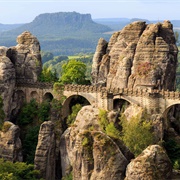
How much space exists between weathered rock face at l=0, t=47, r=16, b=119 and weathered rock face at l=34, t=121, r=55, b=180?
965 centimetres

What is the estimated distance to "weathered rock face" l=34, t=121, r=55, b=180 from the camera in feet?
148

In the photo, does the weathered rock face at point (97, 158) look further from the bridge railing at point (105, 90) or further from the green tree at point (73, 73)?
the green tree at point (73, 73)

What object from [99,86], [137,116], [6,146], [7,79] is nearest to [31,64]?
[7,79]

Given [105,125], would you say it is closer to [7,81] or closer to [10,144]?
[10,144]

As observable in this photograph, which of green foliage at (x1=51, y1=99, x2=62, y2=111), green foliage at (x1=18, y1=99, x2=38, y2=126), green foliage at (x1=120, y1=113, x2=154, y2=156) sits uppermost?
green foliage at (x1=51, y1=99, x2=62, y2=111)

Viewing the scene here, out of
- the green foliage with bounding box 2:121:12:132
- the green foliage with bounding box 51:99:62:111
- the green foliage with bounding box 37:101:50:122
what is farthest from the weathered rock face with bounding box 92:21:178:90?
the green foliage with bounding box 2:121:12:132

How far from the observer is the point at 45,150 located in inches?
1786

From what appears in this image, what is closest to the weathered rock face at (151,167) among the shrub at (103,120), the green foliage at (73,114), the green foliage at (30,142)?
the shrub at (103,120)

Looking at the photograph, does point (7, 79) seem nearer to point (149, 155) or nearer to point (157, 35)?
point (157, 35)

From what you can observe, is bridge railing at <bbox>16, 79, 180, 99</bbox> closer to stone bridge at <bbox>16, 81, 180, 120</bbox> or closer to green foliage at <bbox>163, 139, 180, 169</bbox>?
stone bridge at <bbox>16, 81, 180, 120</bbox>

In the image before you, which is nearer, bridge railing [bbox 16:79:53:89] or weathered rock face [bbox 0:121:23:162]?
weathered rock face [bbox 0:121:23:162]

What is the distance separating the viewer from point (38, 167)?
4472 cm

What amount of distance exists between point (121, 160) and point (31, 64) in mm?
32265

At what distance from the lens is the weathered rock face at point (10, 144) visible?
153 feet
